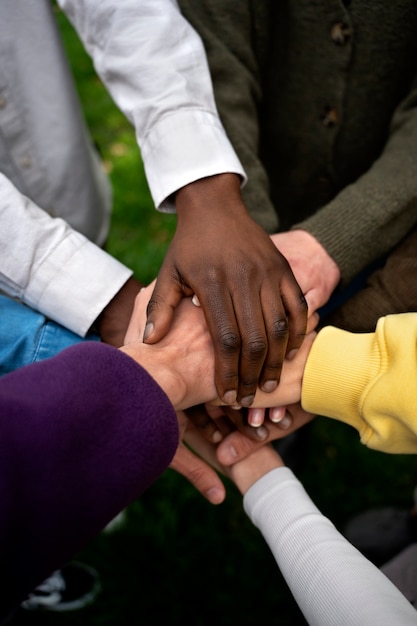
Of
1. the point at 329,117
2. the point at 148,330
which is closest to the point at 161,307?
the point at 148,330

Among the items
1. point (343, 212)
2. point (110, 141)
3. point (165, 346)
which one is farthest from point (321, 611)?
point (110, 141)

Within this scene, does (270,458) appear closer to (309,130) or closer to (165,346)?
(165,346)

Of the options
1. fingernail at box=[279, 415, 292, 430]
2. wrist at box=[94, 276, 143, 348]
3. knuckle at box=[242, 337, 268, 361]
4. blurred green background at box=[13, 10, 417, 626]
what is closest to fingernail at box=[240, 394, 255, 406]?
knuckle at box=[242, 337, 268, 361]

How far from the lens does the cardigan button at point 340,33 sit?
4.00 ft

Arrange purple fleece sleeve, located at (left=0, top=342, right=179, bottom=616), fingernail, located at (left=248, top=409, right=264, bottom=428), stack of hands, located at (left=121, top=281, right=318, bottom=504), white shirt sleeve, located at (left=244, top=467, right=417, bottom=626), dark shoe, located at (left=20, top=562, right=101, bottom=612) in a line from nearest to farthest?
purple fleece sleeve, located at (left=0, top=342, right=179, bottom=616)
white shirt sleeve, located at (left=244, top=467, right=417, bottom=626)
stack of hands, located at (left=121, top=281, right=318, bottom=504)
fingernail, located at (left=248, top=409, right=264, bottom=428)
dark shoe, located at (left=20, top=562, right=101, bottom=612)

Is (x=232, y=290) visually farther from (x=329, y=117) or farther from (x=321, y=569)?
(x=329, y=117)

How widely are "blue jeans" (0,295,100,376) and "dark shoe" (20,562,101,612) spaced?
2.87ft

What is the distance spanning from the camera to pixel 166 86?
1.19 metres

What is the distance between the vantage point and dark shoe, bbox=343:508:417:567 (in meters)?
1.68

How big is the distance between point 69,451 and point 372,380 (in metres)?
0.62

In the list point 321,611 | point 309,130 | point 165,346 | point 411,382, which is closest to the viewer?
point 321,611

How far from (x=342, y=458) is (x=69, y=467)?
62.1 inches

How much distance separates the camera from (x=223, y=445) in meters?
1.33

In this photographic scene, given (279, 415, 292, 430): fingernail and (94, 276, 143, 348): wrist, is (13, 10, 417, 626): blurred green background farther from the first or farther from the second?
(94, 276, 143, 348): wrist
